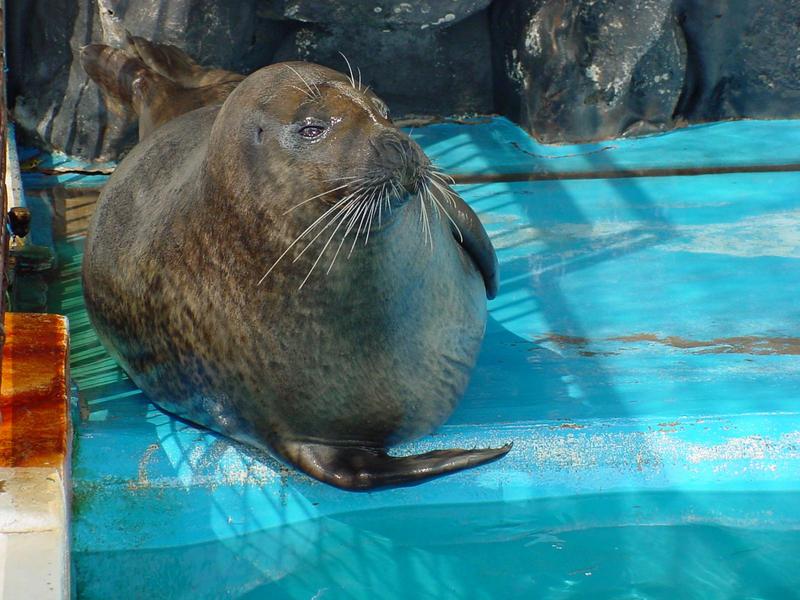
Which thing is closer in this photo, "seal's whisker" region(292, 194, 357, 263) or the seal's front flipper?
"seal's whisker" region(292, 194, 357, 263)

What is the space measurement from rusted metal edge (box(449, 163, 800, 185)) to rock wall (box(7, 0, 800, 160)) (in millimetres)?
492

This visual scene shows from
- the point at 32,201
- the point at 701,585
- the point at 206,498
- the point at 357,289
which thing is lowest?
the point at 701,585

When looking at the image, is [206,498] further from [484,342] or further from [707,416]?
[707,416]

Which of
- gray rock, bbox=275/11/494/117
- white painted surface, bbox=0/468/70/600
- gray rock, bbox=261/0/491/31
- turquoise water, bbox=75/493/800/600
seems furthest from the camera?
gray rock, bbox=275/11/494/117

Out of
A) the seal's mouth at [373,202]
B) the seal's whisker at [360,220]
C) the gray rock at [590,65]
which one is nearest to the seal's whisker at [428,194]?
the seal's mouth at [373,202]

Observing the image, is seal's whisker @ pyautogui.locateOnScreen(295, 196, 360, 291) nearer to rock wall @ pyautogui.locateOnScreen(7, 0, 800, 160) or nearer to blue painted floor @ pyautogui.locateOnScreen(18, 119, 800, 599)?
blue painted floor @ pyautogui.locateOnScreen(18, 119, 800, 599)

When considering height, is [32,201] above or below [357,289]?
below

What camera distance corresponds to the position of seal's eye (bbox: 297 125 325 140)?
10.5 ft

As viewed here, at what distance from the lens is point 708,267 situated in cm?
506

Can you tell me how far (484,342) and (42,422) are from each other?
5.88 ft

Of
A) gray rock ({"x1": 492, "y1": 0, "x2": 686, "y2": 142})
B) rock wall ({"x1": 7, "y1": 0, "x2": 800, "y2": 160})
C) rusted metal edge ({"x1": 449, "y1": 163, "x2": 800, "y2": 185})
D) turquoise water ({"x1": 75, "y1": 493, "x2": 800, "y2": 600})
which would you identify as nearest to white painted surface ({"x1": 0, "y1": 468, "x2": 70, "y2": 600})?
turquoise water ({"x1": 75, "y1": 493, "x2": 800, "y2": 600})

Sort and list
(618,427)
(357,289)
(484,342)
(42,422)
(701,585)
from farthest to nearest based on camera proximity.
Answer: (484,342) → (618,427) → (701,585) → (357,289) → (42,422)

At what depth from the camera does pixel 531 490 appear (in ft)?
12.9

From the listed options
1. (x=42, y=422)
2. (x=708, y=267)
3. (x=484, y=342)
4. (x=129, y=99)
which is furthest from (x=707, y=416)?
(x=129, y=99)
